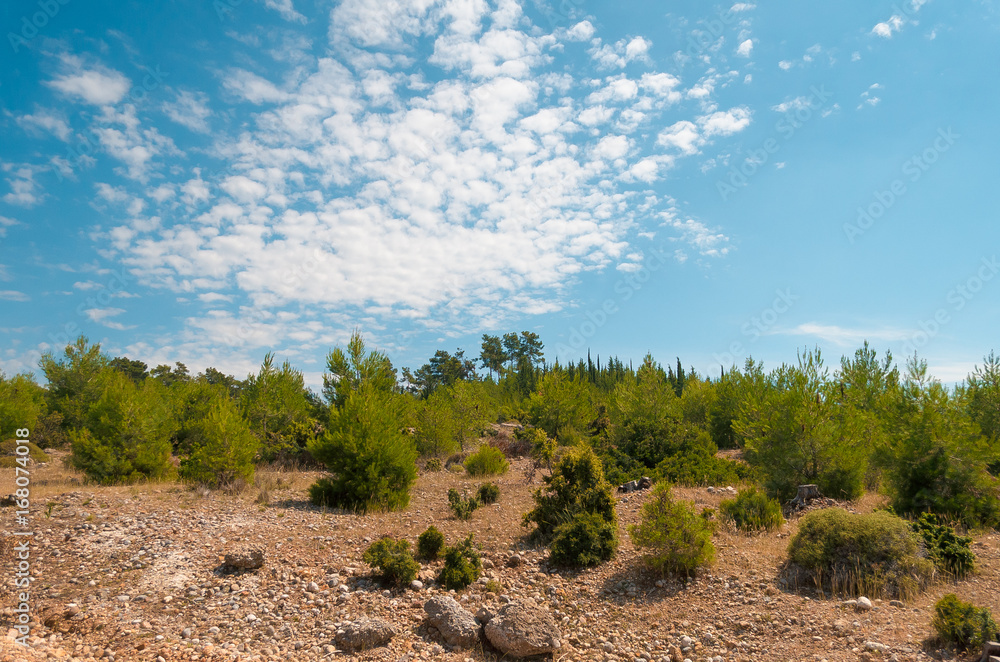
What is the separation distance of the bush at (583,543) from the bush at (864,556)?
3.34 meters

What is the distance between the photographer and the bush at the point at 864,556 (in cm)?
751

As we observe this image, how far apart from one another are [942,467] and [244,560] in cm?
1528

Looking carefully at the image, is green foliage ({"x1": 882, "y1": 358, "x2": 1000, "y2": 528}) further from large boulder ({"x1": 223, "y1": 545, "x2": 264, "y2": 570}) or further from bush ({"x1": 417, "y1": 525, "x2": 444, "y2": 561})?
large boulder ({"x1": 223, "y1": 545, "x2": 264, "y2": 570})

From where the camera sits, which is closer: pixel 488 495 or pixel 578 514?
pixel 578 514

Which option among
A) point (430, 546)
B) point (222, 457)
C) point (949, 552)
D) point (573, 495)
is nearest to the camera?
point (949, 552)

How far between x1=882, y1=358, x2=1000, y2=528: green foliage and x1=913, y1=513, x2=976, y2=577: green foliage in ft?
10.2

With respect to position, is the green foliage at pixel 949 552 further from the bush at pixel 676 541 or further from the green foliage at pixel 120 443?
the green foliage at pixel 120 443

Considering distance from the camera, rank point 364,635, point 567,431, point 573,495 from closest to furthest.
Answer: point 364,635 → point 573,495 → point 567,431

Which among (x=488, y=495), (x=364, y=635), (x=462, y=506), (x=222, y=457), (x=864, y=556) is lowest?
(x=364, y=635)

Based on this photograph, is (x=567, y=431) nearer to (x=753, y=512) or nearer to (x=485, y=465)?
(x=485, y=465)

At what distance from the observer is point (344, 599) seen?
773 centimetres

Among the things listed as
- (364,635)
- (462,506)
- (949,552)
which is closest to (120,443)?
(462,506)

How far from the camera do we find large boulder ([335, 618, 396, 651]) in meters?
6.60

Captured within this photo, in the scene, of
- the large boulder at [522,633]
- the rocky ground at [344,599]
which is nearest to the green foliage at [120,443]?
the rocky ground at [344,599]
